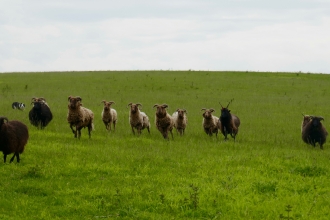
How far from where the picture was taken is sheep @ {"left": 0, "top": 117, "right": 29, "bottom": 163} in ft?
42.6

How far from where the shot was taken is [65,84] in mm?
47938

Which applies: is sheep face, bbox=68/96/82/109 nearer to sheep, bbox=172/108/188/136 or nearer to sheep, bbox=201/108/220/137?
sheep, bbox=172/108/188/136

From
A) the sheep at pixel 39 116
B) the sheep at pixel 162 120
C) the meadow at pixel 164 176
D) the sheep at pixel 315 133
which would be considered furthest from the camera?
the sheep at pixel 39 116

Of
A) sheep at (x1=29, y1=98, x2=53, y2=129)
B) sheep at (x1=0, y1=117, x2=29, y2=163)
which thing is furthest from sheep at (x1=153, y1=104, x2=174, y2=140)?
sheep at (x1=0, y1=117, x2=29, y2=163)

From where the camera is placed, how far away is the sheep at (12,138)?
13.0 metres

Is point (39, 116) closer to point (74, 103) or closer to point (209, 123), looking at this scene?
point (74, 103)

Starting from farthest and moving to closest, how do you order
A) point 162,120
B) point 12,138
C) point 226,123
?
point 226,123, point 162,120, point 12,138

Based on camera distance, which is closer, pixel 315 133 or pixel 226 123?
pixel 315 133

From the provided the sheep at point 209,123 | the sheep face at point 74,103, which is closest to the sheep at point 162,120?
the sheep at point 209,123

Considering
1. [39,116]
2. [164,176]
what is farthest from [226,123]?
[39,116]

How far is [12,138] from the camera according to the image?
13.1 meters

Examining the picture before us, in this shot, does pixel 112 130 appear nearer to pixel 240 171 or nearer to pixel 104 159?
pixel 104 159

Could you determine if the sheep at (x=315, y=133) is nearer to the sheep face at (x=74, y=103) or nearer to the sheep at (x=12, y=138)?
the sheep face at (x=74, y=103)

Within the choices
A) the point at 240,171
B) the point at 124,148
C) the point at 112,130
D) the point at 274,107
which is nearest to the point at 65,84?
the point at 274,107
